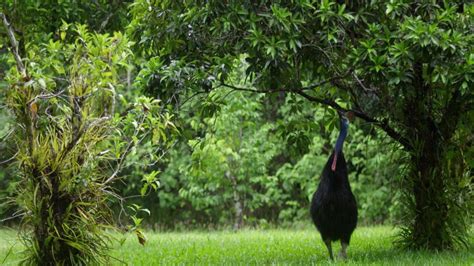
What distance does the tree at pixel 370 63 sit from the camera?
23.7 feet

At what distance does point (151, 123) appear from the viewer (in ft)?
23.5

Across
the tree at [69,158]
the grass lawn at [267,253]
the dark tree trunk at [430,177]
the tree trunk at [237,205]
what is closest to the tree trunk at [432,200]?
the dark tree trunk at [430,177]

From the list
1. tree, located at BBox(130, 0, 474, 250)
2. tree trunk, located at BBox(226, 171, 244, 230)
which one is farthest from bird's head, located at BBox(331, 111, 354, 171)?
tree trunk, located at BBox(226, 171, 244, 230)

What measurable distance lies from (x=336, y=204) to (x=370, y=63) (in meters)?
2.24

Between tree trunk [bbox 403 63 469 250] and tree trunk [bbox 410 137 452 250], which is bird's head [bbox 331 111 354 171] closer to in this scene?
tree trunk [bbox 403 63 469 250]

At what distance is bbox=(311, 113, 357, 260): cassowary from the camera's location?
8.91 metres

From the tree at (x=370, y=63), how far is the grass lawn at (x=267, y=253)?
2.85 ft

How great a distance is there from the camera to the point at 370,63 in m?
7.36

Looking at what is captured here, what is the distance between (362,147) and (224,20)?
11.8 meters

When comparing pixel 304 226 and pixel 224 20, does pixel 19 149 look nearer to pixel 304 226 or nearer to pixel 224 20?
pixel 224 20

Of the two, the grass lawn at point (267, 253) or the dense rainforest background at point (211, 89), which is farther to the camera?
the grass lawn at point (267, 253)

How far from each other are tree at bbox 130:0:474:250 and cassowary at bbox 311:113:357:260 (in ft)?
3.09

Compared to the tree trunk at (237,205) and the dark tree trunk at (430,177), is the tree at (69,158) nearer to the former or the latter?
the dark tree trunk at (430,177)

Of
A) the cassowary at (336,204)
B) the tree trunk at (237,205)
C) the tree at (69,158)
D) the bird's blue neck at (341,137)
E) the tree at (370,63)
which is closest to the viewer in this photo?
the tree at (69,158)
